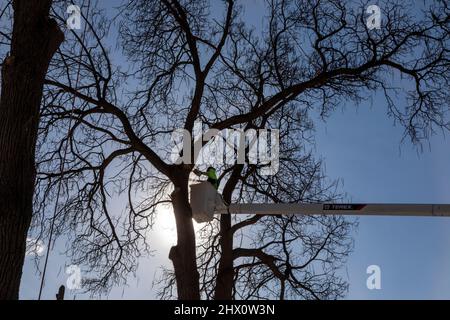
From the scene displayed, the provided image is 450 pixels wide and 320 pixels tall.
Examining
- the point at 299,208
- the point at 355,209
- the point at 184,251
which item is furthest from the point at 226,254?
the point at 355,209

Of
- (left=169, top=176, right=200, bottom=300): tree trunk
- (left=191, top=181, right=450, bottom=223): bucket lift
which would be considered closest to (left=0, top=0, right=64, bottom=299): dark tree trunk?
(left=191, top=181, right=450, bottom=223): bucket lift

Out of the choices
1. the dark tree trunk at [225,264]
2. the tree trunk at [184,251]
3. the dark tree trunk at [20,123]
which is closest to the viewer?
the dark tree trunk at [20,123]

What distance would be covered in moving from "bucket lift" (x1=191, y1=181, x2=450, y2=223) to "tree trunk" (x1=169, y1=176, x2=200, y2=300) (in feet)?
3.21

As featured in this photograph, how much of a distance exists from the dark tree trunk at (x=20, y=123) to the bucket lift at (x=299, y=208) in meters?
2.76

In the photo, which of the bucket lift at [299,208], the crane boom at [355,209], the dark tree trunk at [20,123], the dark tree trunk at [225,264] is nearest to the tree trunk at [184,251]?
the bucket lift at [299,208]

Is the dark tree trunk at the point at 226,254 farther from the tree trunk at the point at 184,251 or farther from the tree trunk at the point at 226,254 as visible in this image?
the tree trunk at the point at 184,251

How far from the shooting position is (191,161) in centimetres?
1016

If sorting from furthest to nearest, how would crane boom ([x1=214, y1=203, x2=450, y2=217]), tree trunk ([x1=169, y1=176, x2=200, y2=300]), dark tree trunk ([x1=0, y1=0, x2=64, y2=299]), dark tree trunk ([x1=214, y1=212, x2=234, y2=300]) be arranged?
dark tree trunk ([x1=214, y1=212, x2=234, y2=300]), tree trunk ([x1=169, y1=176, x2=200, y2=300]), crane boom ([x1=214, y1=203, x2=450, y2=217]), dark tree trunk ([x1=0, y1=0, x2=64, y2=299])

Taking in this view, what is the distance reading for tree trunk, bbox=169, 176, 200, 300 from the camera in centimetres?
886

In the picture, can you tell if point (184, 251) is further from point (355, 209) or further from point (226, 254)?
point (355, 209)

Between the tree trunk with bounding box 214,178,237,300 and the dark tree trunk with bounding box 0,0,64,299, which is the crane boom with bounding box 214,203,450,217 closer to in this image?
the tree trunk with bounding box 214,178,237,300

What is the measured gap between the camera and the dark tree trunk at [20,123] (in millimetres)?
5438

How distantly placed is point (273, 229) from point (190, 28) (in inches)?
149

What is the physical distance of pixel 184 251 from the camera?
29.9 ft
